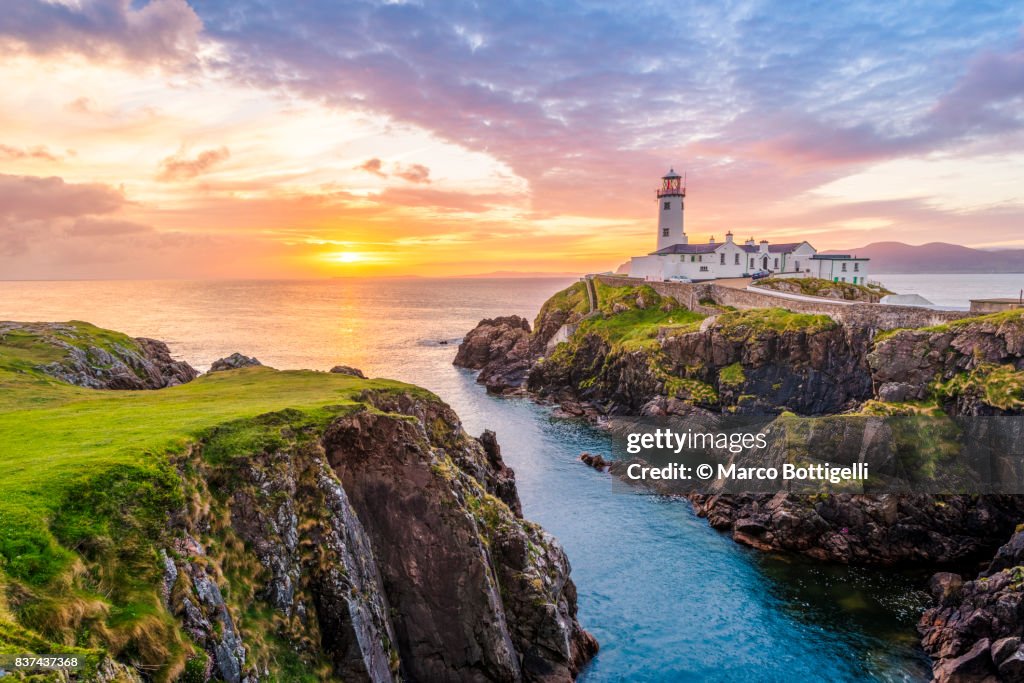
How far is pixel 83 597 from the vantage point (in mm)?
13672

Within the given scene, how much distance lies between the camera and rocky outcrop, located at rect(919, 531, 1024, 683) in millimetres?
26078

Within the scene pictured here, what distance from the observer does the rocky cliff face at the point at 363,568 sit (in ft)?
58.1

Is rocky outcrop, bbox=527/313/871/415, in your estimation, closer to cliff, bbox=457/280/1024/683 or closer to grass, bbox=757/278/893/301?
cliff, bbox=457/280/1024/683

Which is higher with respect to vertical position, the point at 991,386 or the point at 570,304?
the point at 570,304

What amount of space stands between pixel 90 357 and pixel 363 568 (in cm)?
3980

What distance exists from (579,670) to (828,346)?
49.7 meters

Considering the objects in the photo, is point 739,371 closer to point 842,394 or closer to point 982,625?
point 842,394

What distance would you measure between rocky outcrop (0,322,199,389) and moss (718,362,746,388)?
5720cm

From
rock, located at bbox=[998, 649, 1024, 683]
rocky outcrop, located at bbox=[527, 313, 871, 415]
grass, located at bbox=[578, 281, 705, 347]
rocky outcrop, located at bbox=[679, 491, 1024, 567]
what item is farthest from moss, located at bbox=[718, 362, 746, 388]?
rock, located at bbox=[998, 649, 1024, 683]

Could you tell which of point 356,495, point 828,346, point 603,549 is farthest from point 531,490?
point 828,346

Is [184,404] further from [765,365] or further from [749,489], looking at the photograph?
[765,365]

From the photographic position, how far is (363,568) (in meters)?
22.0

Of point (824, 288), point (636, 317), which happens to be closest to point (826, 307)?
point (824, 288)

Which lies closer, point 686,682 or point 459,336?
point 686,682
